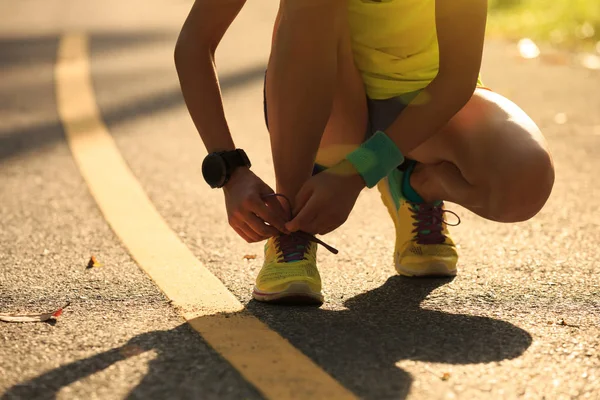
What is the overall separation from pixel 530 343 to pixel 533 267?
2.29 feet

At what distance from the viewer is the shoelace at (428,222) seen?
2844 millimetres

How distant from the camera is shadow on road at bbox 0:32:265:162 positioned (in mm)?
4750

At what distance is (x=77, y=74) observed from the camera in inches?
259

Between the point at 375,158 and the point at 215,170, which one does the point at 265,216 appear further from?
the point at 375,158

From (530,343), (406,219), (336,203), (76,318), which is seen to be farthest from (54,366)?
(406,219)

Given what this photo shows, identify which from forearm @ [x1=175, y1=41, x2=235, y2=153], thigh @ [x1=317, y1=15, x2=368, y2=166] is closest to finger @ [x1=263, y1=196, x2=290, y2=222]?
forearm @ [x1=175, y1=41, x2=235, y2=153]

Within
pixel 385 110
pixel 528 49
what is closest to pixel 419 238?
pixel 385 110

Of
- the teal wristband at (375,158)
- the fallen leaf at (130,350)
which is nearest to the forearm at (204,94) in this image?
the teal wristband at (375,158)

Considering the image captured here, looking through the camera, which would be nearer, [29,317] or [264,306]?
[29,317]

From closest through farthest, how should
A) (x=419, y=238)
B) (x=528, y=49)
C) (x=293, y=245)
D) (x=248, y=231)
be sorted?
(x=248, y=231)
(x=293, y=245)
(x=419, y=238)
(x=528, y=49)

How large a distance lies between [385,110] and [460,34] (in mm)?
377

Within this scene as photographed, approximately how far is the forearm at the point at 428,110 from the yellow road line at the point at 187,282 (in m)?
0.54

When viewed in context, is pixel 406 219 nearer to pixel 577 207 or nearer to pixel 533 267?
pixel 533 267

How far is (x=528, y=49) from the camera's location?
7977 millimetres
